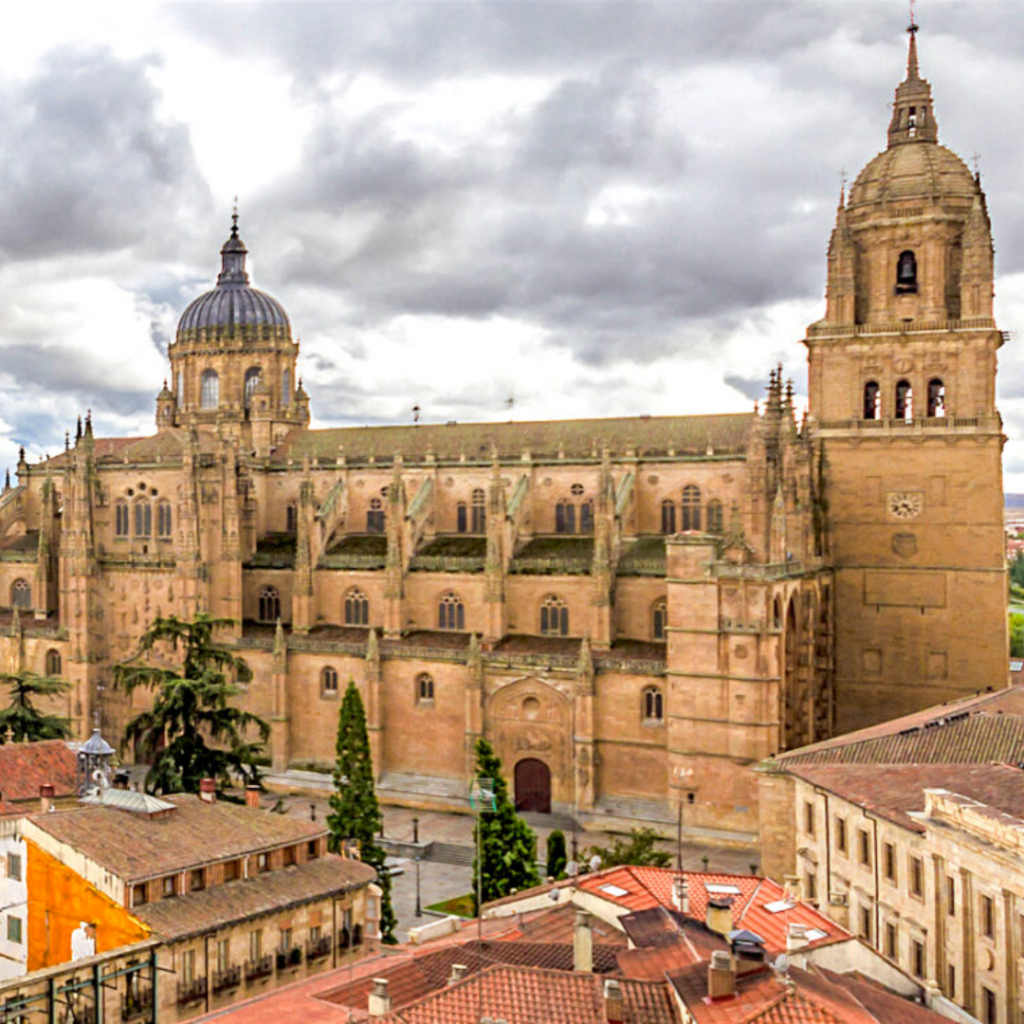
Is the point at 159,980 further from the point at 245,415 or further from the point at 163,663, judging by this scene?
the point at 245,415

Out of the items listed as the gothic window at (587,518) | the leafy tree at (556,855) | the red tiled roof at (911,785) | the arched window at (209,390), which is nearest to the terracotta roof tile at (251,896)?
the leafy tree at (556,855)

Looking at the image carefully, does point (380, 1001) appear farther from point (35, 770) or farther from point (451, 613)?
point (451, 613)

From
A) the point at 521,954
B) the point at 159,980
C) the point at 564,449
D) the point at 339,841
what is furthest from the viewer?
the point at 564,449

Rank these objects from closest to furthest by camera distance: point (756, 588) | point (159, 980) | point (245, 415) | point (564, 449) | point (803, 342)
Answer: point (159, 980) < point (756, 588) < point (803, 342) < point (564, 449) < point (245, 415)

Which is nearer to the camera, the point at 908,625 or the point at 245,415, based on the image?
the point at 908,625

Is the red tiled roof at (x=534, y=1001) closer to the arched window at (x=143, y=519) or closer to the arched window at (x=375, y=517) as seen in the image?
the arched window at (x=375, y=517)

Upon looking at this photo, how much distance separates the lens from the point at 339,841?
4847cm

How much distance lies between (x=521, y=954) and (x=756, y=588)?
31.9 m

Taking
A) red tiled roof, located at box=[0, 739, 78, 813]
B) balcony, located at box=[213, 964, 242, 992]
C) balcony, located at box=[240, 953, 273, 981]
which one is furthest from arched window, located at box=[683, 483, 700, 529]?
balcony, located at box=[213, 964, 242, 992]

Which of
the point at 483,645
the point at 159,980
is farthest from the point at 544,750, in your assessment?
the point at 159,980

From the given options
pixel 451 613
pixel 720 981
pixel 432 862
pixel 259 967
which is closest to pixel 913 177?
pixel 451 613

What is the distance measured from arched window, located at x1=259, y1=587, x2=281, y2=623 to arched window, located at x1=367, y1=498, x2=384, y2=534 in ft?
24.4

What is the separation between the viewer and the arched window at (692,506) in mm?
68625

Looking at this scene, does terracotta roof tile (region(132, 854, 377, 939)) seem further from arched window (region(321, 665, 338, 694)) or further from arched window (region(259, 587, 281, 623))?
arched window (region(259, 587, 281, 623))
